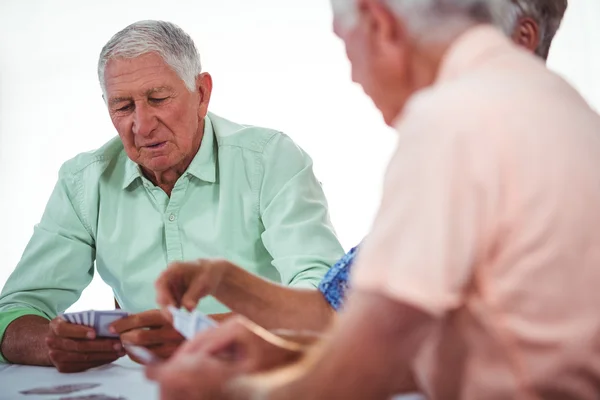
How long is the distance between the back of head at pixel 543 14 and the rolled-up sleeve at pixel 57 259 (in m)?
1.72

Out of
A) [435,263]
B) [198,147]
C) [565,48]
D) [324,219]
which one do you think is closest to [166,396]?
[435,263]

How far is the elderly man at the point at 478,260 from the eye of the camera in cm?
69

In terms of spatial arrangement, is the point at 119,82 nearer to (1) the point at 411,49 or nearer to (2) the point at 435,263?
(1) the point at 411,49

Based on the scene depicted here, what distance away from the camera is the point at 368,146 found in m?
4.26

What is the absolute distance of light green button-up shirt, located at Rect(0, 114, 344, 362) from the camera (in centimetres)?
241

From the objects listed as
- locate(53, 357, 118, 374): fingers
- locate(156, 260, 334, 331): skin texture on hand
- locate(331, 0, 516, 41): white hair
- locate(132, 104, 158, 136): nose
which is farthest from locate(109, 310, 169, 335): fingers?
locate(331, 0, 516, 41): white hair

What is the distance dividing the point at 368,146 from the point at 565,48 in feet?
3.88

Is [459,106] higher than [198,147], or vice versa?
[459,106]

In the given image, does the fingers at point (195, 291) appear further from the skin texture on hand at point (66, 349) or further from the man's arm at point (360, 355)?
the man's arm at point (360, 355)

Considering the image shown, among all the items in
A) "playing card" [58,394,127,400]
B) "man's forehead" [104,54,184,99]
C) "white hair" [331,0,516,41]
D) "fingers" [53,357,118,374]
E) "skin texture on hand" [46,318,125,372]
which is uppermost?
"white hair" [331,0,516,41]

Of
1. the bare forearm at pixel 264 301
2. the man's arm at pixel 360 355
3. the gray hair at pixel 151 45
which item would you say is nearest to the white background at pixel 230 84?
the gray hair at pixel 151 45

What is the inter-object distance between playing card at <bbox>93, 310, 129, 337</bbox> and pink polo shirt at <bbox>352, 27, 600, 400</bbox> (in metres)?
1.14

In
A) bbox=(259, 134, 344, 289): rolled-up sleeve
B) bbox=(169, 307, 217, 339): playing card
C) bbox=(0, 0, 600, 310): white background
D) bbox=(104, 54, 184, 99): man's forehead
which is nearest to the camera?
bbox=(169, 307, 217, 339): playing card

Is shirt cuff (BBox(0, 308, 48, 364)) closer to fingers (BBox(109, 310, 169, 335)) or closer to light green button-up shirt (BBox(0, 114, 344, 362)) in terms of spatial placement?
light green button-up shirt (BBox(0, 114, 344, 362))
